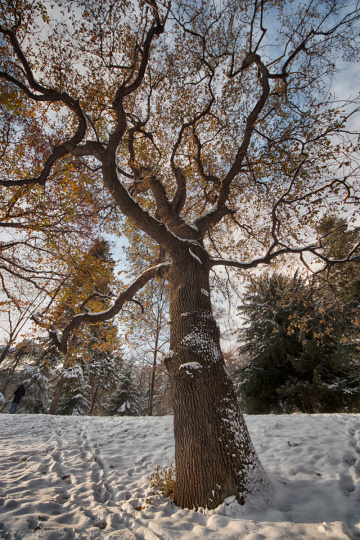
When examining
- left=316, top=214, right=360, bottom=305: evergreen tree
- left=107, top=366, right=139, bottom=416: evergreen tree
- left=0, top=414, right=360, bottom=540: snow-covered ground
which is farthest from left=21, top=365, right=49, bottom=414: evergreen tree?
left=316, top=214, right=360, bottom=305: evergreen tree

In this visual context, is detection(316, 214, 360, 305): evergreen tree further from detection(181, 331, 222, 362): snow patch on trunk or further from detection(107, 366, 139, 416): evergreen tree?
detection(107, 366, 139, 416): evergreen tree

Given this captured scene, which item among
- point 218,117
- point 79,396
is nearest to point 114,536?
point 218,117

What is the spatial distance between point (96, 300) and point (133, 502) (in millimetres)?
4650

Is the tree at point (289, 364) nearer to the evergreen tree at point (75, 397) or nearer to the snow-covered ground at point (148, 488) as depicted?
the snow-covered ground at point (148, 488)

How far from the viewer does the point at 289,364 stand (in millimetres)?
→ 9828

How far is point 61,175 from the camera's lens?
6.58m

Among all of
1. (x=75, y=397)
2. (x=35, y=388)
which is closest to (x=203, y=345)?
(x=75, y=397)

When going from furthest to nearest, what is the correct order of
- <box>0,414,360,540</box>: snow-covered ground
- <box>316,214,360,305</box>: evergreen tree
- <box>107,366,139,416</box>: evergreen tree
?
<box>107,366,139,416</box>: evergreen tree
<box>316,214,360,305</box>: evergreen tree
<box>0,414,360,540</box>: snow-covered ground

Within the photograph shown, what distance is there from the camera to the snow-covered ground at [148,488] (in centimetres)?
212

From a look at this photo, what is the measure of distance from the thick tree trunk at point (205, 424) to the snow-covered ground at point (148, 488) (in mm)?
181

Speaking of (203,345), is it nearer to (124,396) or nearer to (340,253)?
(340,253)

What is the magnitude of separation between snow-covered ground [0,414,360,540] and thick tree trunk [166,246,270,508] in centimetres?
18

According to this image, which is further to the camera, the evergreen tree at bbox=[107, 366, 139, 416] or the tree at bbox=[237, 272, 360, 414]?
the evergreen tree at bbox=[107, 366, 139, 416]

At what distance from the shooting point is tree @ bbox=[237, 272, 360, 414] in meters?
8.10
